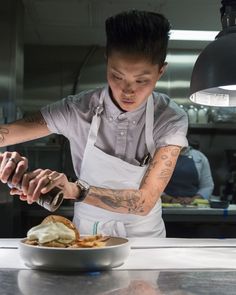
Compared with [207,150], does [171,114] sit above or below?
above

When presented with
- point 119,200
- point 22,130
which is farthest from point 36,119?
point 119,200

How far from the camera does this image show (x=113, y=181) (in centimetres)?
186

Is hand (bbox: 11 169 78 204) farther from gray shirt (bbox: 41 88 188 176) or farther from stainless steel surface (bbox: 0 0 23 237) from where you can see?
stainless steel surface (bbox: 0 0 23 237)

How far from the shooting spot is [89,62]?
4996 mm

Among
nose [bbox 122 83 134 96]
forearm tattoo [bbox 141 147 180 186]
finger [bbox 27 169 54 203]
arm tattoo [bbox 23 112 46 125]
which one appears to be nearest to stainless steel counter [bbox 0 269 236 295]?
finger [bbox 27 169 54 203]

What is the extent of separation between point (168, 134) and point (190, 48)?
11.3 ft

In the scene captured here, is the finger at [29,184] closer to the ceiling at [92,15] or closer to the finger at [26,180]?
the finger at [26,180]

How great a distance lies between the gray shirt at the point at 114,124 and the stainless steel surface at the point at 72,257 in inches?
33.1

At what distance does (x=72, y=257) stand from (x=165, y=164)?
0.79 m

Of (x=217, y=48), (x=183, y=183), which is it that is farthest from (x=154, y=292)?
(x=183, y=183)

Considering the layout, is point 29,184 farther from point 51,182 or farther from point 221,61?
point 221,61

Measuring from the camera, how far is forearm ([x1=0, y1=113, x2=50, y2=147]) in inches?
71.8

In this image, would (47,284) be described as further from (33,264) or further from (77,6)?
(77,6)

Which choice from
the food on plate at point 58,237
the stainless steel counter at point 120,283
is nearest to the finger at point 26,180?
the food on plate at point 58,237
